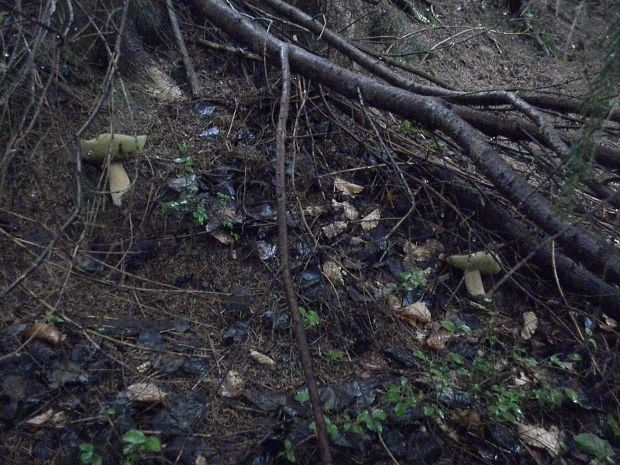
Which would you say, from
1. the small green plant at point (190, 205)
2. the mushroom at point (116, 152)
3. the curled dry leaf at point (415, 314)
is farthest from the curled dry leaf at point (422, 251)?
the mushroom at point (116, 152)

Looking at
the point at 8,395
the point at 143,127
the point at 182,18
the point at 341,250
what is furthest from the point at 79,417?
the point at 182,18

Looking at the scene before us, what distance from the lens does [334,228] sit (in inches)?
140

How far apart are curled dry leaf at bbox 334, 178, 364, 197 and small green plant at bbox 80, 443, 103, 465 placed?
2.00 meters

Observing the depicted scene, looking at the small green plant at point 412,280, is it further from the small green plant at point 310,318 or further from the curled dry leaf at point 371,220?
→ the small green plant at point 310,318

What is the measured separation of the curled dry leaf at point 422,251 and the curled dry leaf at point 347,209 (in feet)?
1.08

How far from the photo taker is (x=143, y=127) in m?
3.80

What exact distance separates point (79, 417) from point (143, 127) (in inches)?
72.6

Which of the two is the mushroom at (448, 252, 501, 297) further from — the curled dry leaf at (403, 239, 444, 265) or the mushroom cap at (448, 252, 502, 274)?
the curled dry leaf at (403, 239, 444, 265)

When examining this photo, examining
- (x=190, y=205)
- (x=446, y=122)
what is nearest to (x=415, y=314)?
(x=446, y=122)

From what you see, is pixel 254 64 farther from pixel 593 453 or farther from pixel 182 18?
pixel 593 453

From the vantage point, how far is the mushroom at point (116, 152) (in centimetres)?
329

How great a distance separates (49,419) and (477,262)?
221 cm

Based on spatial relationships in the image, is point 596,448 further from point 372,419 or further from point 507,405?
point 372,419

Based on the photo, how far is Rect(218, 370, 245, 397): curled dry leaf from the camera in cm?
279
